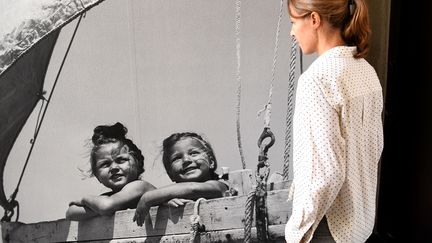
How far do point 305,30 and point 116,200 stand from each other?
1.24 metres

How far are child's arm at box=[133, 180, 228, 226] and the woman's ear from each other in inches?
43.0

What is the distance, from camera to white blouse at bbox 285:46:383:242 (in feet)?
4.50

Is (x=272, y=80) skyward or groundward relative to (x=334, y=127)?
skyward

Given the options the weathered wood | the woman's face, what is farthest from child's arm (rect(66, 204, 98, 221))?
the woman's face

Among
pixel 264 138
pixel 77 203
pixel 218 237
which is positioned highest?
pixel 264 138

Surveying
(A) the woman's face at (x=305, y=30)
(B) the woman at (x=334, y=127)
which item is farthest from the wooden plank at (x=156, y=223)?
(A) the woman's face at (x=305, y=30)

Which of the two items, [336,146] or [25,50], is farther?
[25,50]

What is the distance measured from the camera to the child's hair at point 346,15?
1434 millimetres

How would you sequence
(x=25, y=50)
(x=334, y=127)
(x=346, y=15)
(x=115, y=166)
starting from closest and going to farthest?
(x=334, y=127) < (x=346, y=15) < (x=25, y=50) < (x=115, y=166)

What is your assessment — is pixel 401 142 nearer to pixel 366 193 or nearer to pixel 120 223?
pixel 366 193

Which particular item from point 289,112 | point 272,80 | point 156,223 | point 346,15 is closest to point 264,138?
point 289,112

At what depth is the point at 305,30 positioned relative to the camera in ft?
4.93

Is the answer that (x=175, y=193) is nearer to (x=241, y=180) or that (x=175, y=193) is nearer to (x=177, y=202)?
(x=177, y=202)

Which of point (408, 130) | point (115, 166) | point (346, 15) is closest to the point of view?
point (346, 15)
